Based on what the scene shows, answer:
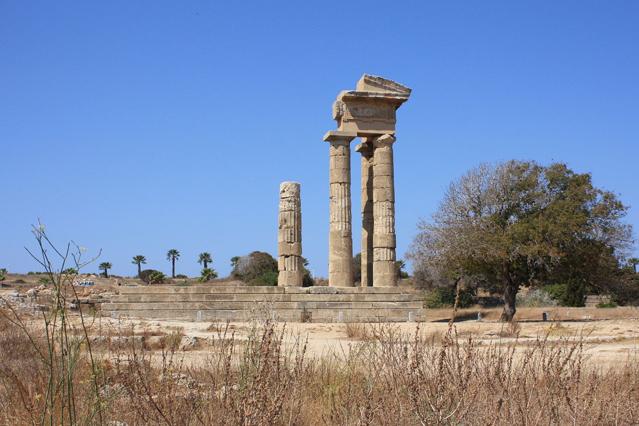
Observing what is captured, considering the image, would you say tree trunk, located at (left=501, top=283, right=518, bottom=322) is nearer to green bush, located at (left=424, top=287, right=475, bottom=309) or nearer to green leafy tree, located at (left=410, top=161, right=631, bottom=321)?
green leafy tree, located at (left=410, top=161, right=631, bottom=321)

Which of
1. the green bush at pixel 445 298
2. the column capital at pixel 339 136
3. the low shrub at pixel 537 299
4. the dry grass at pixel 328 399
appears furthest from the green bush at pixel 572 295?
the dry grass at pixel 328 399

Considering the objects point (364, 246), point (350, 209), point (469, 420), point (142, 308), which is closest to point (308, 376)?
point (469, 420)

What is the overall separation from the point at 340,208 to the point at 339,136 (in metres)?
2.88

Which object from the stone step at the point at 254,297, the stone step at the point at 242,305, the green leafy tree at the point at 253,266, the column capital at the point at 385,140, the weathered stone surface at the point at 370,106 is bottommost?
the stone step at the point at 242,305

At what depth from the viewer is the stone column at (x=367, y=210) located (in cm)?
2883

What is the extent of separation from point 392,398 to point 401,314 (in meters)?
19.9

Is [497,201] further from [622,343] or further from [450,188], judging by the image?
[622,343]

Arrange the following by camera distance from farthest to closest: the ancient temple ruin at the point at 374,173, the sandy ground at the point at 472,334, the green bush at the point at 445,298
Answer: the green bush at the point at 445,298, the ancient temple ruin at the point at 374,173, the sandy ground at the point at 472,334

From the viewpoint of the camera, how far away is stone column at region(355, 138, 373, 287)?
28828 millimetres

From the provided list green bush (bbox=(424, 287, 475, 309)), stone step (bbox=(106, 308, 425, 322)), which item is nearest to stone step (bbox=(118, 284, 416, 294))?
stone step (bbox=(106, 308, 425, 322))

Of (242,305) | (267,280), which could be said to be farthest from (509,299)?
(267,280)

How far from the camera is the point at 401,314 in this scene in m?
24.8

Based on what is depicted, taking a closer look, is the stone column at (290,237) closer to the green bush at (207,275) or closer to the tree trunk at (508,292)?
the tree trunk at (508,292)

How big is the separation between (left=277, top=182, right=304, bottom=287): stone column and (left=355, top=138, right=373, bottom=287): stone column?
3.63 meters
